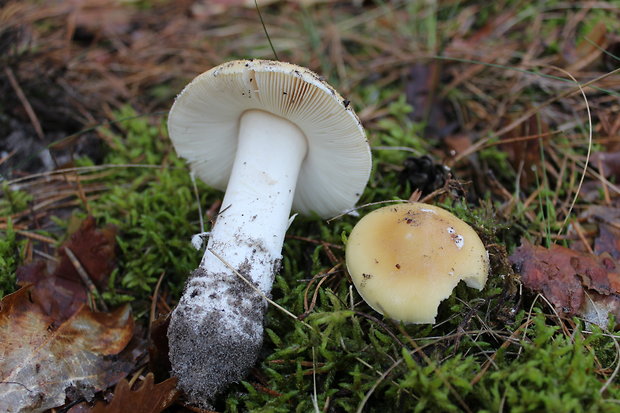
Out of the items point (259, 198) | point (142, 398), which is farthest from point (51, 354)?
point (259, 198)

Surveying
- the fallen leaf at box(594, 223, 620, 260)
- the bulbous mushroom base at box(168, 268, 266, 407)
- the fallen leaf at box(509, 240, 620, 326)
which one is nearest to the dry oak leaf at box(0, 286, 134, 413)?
the bulbous mushroom base at box(168, 268, 266, 407)

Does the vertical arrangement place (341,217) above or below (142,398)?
above

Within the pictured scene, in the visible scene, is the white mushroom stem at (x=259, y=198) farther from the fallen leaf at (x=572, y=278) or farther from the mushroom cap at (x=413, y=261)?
the fallen leaf at (x=572, y=278)

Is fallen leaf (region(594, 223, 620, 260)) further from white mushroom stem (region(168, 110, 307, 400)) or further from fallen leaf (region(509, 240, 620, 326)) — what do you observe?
white mushroom stem (region(168, 110, 307, 400))

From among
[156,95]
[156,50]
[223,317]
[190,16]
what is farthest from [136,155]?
[190,16]

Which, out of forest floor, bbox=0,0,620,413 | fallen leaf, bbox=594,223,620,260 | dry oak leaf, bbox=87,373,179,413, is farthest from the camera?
fallen leaf, bbox=594,223,620,260

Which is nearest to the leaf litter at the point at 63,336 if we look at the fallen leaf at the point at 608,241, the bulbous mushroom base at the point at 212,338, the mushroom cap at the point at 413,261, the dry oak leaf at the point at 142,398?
the dry oak leaf at the point at 142,398

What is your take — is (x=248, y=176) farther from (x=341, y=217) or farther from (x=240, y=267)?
(x=341, y=217)
